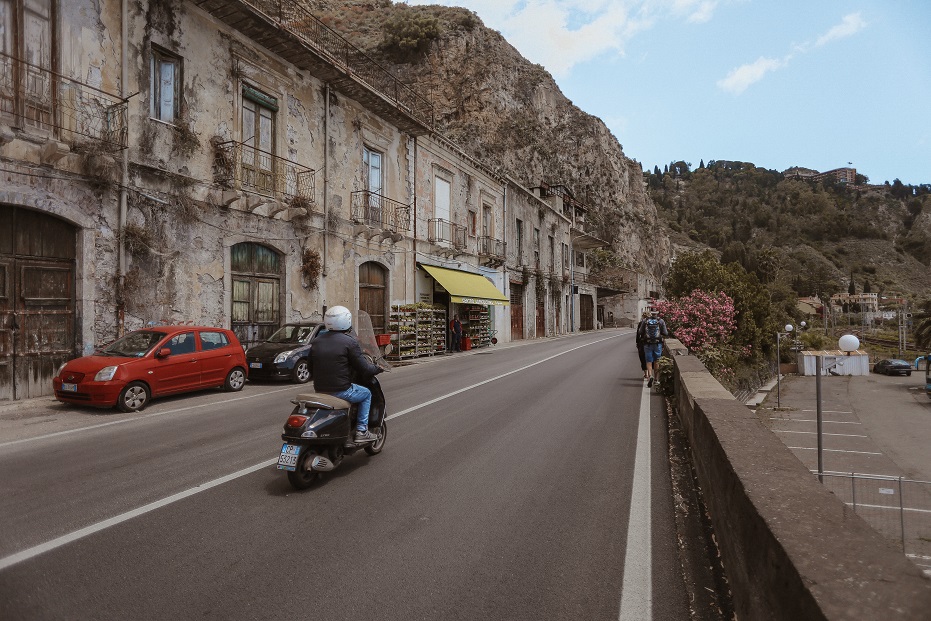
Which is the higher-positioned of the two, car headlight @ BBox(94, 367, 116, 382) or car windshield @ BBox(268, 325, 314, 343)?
car windshield @ BBox(268, 325, 314, 343)

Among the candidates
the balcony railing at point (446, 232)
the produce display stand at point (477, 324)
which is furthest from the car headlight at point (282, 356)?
the produce display stand at point (477, 324)

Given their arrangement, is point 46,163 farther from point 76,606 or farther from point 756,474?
point 756,474

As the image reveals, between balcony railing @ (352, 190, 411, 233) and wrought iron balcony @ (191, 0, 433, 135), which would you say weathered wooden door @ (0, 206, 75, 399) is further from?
balcony railing @ (352, 190, 411, 233)

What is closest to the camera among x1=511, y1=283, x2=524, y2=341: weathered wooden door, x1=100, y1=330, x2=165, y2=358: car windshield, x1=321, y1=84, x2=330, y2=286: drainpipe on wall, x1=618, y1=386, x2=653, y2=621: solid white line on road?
x1=618, y1=386, x2=653, y2=621: solid white line on road

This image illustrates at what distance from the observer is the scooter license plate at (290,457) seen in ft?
15.2

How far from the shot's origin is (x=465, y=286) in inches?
979

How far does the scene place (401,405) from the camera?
9.13 meters

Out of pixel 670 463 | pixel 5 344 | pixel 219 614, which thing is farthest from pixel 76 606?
pixel 5 344

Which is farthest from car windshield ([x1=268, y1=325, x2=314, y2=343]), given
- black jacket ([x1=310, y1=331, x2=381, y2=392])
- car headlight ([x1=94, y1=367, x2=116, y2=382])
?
black jacket ([x1=310, y1=331, x2=381, y2=392])

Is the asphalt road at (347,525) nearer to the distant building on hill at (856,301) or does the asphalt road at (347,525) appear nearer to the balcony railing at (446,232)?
the balcony railing at (446,232)

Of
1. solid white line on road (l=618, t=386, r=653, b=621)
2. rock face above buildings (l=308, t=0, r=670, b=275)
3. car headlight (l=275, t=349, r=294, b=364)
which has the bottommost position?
solid white line on road (l=618, t=386, r=653, b=621)

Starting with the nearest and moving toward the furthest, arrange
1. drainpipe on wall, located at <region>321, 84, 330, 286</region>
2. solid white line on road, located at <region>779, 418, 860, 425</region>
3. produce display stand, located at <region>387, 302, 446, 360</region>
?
1. drainpipe on wall, located at <region>321, 84, 330, 286</region>
2. produce display stand, located at <region>387, 302, 446, 360</region>
3. solid white line on road, located at <region>779, 418, 860, 425</region>

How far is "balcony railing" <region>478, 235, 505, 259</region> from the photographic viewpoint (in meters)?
29.7

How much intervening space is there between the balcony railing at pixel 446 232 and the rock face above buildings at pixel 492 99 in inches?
726
